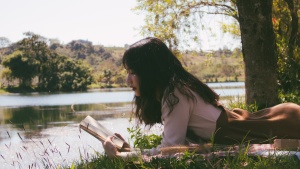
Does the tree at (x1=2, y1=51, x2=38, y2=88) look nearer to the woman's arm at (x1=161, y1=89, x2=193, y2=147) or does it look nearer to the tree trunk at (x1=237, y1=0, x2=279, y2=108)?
the tree trunk at (x1=237, y1=0, x2=279, y2=108)

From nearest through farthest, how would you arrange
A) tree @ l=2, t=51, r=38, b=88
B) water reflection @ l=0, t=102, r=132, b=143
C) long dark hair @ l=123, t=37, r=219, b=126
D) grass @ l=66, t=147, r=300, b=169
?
grass @ l=66, t=147, r=300, b=169 < long dark hair @ l=123, t=37, r=219, b=126 < water reflection @ l=0, t=102, r=132, b=143 < tree @ l=2, t=51, r=38, b=88

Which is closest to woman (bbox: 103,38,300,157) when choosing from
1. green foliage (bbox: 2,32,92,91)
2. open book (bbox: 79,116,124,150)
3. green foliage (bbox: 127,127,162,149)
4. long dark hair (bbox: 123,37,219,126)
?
long dark hair (bbox: 123,37,219,126)

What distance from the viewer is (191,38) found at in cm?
1383

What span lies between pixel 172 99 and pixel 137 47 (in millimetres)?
436

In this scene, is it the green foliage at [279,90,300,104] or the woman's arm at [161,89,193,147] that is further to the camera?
the green foliage at [279,90,300,104]

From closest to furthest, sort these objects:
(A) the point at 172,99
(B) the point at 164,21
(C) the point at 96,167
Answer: (A) the point at 172,99 → (C) the point at 96,167 → (B) the point at 164,21

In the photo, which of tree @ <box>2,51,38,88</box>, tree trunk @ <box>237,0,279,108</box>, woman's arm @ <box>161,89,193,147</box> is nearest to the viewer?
woman's arm @ <box>161,89,193,147</box>

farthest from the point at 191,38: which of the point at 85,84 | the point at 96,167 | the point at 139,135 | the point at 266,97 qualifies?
the point at 85,84

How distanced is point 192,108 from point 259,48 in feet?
10.8

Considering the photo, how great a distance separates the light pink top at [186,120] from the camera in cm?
312

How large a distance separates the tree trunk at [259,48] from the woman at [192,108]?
9.95 feet

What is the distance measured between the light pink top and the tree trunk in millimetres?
3175

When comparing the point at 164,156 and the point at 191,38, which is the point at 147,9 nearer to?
the point at 191,38

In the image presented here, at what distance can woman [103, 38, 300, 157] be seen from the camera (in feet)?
10.4
